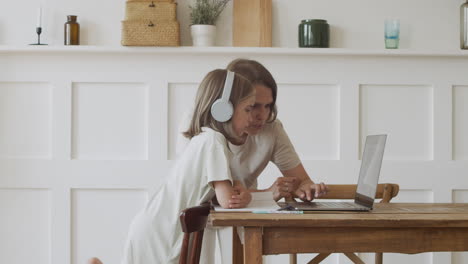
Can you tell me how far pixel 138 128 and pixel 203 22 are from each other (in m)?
0.62

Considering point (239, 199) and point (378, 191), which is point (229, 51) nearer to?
point (378, 191)

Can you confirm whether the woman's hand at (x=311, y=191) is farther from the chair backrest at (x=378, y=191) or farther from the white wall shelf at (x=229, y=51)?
the white wall shelf at (x=229, y=51)

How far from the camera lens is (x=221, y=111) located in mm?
2066

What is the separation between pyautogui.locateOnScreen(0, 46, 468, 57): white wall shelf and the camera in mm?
3377

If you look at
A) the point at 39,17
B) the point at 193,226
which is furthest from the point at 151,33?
the point at 193,226

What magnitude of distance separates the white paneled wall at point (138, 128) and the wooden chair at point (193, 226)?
5.65 ft

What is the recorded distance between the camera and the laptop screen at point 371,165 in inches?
75.5

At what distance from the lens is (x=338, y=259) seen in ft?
11.4

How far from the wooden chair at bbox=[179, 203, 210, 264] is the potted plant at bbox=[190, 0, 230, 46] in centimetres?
176

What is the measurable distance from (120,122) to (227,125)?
1482 mm

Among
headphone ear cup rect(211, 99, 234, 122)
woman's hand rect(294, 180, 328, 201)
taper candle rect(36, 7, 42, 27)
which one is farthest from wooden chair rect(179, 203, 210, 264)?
taper candle rect(36, 7, 42, 27)

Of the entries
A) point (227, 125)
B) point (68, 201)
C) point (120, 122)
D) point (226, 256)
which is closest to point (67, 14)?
point (120, 122)

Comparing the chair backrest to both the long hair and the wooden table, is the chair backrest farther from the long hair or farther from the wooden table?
the wooden table

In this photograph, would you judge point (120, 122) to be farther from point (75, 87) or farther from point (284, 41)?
point (284, 41)
